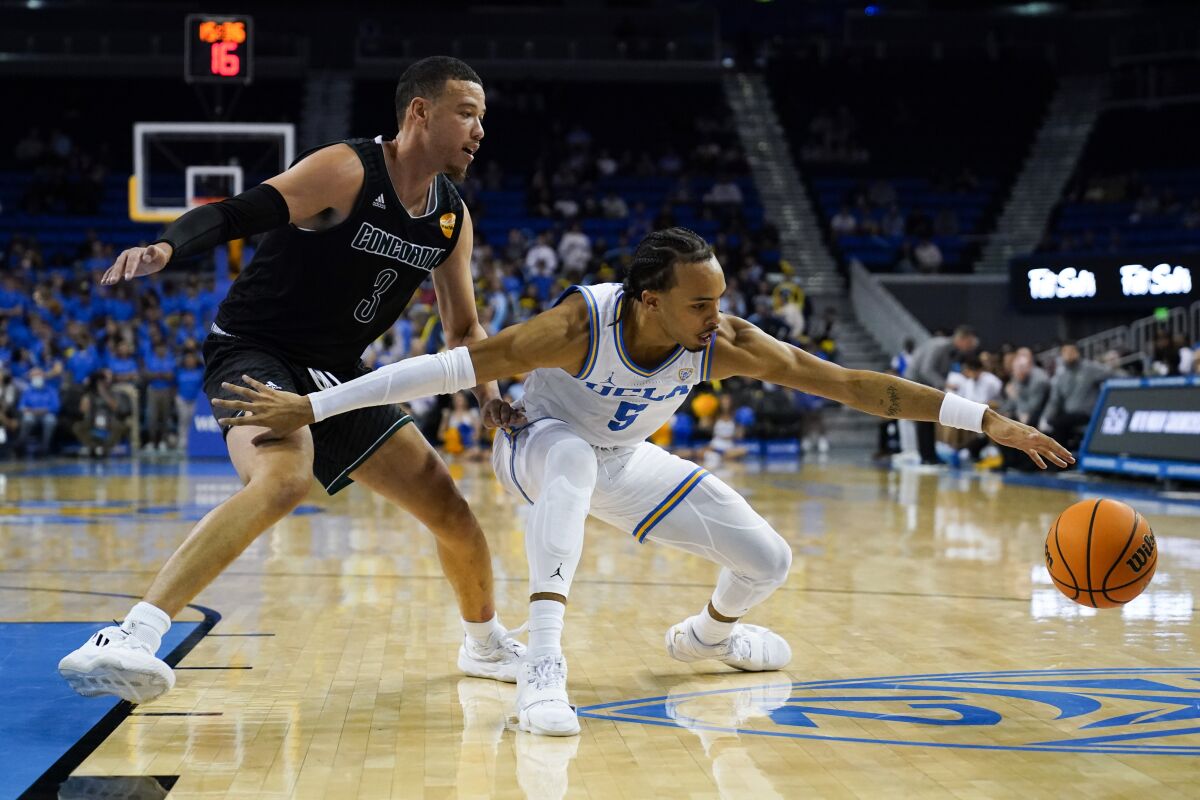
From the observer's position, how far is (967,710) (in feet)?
13.1

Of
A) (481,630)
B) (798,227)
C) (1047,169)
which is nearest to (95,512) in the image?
(481,630)

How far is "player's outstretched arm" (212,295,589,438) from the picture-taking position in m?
3.84

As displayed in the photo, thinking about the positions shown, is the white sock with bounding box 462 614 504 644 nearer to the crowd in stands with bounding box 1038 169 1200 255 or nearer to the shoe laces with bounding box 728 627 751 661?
the shoe laces with bounding box 728 627 751 661

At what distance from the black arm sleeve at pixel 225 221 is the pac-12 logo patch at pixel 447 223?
23.7 inches

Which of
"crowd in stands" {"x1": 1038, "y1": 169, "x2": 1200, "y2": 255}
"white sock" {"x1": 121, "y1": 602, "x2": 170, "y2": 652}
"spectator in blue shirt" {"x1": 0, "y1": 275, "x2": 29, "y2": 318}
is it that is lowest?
"white sock" {"x1": 121, "y1": 602, "x2": 170, "y2": 652}

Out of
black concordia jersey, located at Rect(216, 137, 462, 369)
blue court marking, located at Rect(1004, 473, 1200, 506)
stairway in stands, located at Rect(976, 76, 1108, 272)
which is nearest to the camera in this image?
black concordia jersey, located at Rect(216, 137, 462, 369)

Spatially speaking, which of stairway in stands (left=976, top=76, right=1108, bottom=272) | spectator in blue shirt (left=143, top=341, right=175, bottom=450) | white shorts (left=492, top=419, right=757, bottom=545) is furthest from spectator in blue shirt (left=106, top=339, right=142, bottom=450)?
stairway in stands (left=976, top=76, right=1108, bottom=272)

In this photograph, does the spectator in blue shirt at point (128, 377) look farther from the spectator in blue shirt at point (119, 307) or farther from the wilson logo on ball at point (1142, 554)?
the wilson logo on ball at point (1142, 554)

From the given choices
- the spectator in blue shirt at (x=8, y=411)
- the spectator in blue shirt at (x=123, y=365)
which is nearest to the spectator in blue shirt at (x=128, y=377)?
the spectator in blue shirt at (x=123, y=365)

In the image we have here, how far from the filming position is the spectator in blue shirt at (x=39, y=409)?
1744cm

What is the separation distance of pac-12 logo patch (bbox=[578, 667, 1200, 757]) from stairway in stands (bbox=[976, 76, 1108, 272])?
72.4 ft

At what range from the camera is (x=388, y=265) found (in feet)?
13.9

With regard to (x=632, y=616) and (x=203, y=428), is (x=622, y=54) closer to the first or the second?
(x=203, y=428)

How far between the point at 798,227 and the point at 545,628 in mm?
22854
